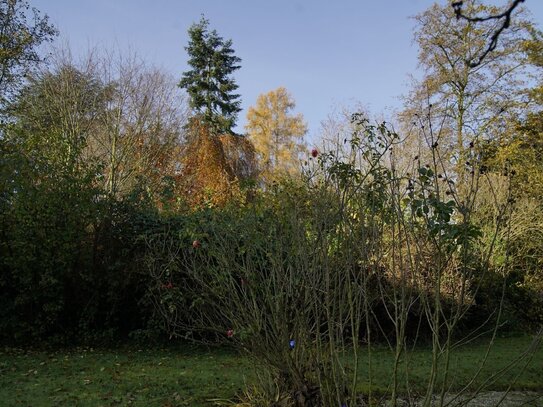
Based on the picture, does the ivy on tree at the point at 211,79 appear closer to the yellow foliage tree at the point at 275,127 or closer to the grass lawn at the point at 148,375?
the yellow foliage tree at the point at 275,127

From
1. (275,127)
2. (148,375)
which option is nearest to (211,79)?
(275,127)

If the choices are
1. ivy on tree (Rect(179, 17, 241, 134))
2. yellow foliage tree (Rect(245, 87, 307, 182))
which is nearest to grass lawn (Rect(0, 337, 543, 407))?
ivy on tree (Rect(179, 17, 241, 134))

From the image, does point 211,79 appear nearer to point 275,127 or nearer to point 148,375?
point 275,127

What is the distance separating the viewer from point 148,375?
6430 millimetres

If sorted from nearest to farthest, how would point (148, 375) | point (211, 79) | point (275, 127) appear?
point (148, 375) → point (211, 79) → point (275, 127)

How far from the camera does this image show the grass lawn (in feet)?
17.1

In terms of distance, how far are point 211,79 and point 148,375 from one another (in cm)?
2335

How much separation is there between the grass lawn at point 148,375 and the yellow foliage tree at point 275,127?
23.2m

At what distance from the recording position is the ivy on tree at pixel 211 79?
2744 cm

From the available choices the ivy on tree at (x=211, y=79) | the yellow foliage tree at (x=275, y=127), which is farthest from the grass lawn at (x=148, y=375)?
the yellow foliage tree at (x=275, y=127)

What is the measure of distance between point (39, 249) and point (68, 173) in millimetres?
1422

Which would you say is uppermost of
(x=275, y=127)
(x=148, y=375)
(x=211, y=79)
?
(x=211, y=79)

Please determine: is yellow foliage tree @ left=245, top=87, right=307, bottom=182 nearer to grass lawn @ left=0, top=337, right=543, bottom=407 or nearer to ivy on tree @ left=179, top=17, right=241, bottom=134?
ivy on tree @ left=179, top=17, right=241, bottom=134

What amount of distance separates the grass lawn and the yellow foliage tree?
23.2 metres
